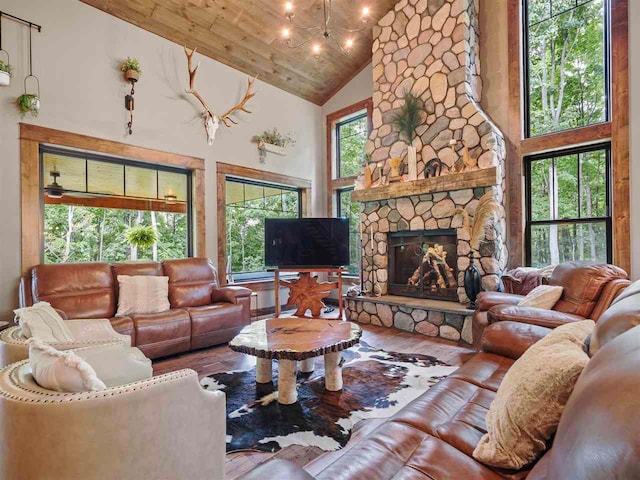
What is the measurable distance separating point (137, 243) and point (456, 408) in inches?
159

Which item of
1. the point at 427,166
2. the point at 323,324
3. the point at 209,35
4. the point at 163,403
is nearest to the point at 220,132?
the point at 209,35

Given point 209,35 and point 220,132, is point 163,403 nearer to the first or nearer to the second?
point 220,132

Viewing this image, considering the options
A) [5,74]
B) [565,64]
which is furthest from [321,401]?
[565,64]

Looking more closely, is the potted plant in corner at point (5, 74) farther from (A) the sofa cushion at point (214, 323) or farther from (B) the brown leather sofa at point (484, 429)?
(B) the brown leather sofa at point (484, 429)

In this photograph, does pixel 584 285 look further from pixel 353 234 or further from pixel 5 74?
pixel 5 74

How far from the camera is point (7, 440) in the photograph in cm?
110

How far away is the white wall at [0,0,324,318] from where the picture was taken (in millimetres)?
3357

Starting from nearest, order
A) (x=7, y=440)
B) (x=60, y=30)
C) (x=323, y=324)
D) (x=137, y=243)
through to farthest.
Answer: (x=7, y=440), (x=323, y=324), (x=60, y=30), (x=137, y=243)

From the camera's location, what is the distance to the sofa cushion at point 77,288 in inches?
127

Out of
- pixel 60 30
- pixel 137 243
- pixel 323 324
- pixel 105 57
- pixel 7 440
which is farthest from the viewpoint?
pixel 137 243

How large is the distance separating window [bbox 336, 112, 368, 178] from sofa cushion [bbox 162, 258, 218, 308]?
3.09 metres

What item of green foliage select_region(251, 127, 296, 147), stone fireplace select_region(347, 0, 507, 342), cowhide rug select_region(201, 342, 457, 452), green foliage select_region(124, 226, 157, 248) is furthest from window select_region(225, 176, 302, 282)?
cowhide rug select_region(201, 342, 457, 452)

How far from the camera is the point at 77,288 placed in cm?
340

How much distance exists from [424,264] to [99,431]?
4.11 m
